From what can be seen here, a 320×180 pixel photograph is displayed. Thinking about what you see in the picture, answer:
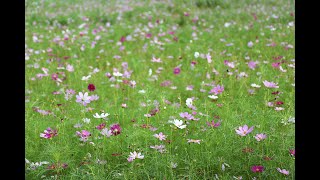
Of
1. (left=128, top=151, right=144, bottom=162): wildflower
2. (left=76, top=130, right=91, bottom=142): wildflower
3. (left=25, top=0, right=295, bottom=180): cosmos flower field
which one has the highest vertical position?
(left=128, top=151, right=144, bottom=162): wildflower

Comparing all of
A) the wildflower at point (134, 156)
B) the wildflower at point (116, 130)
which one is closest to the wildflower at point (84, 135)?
the wildflower at point (116, 130)

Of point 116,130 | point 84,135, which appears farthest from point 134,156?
point 84,135

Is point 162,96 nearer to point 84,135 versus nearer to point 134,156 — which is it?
point 84,135

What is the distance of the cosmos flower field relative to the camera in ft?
8.14

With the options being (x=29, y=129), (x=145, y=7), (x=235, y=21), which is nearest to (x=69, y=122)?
Answer: (x=29, y=129)

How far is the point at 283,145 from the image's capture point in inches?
101

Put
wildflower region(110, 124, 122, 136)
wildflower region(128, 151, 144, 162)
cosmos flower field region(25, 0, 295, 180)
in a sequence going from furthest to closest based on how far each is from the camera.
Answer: wildflower region(110, 124, 122, 136), cosmos flower field region(25, 0, 295, 180), wildflower region(128, 151, 144, 162)

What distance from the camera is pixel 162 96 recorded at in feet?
12.1

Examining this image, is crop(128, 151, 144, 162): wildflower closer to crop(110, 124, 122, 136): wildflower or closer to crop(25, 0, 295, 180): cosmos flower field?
crop(25, 0, 295, 180): cosmos flower field

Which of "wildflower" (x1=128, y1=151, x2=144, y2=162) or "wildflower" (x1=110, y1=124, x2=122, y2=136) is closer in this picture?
"wildflower" (x1=128, y1=151, x2=144, y2=162)

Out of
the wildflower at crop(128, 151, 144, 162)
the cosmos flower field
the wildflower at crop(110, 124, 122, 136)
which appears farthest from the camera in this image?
the wildflower at crop(110, 124, 122, 136)

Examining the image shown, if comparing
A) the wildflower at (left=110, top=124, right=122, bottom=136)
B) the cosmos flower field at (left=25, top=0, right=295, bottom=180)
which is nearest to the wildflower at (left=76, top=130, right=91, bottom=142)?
the cosmos flower field at (left=25, top=0, right=295, bottom=180)
